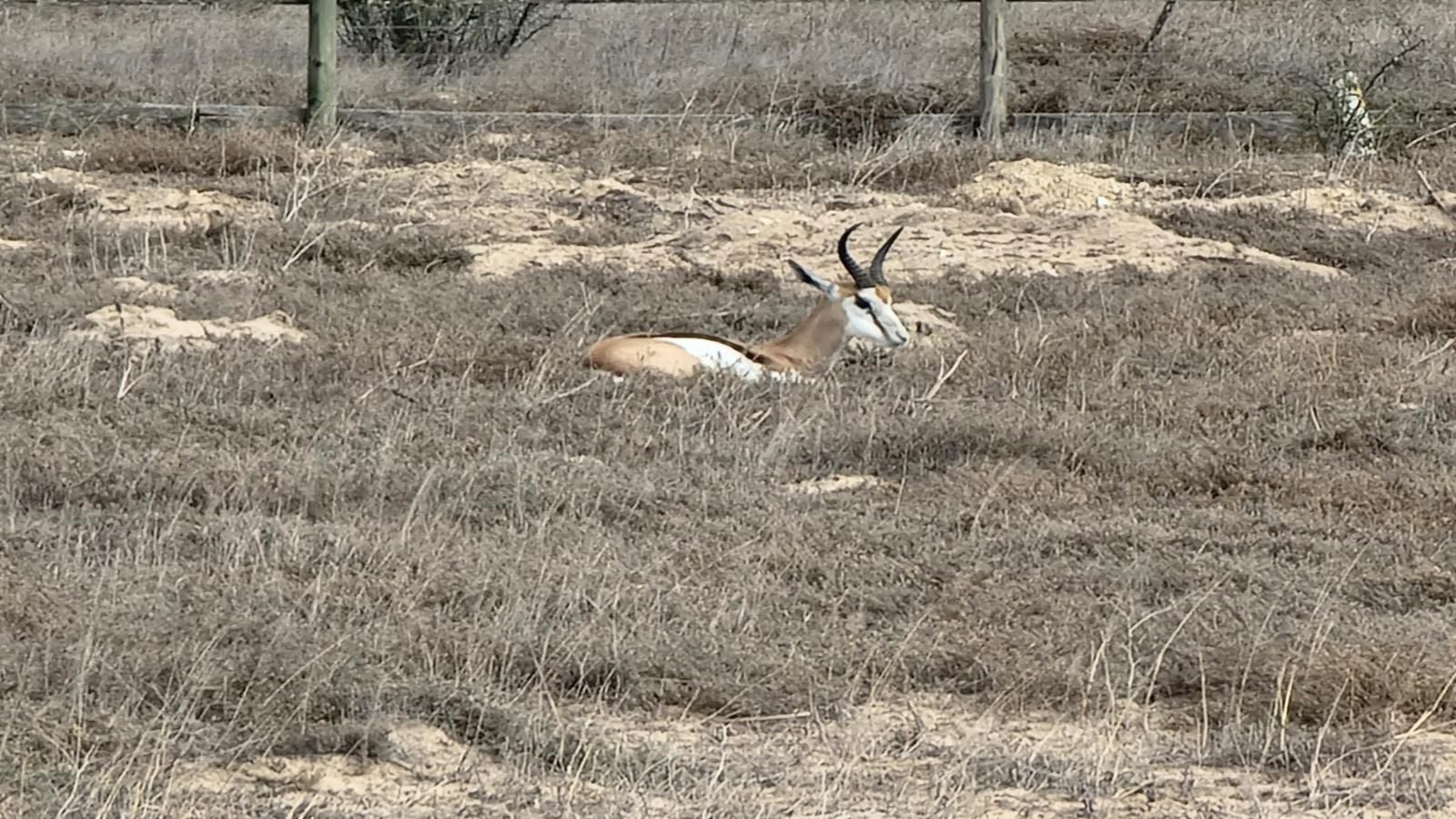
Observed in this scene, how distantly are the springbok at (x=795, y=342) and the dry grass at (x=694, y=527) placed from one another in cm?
26

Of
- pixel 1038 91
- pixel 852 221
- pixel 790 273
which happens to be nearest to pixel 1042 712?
pixel 790 273

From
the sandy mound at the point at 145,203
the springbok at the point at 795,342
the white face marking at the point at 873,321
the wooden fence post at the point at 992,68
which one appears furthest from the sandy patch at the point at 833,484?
the wooden fence post at the point at 992,68

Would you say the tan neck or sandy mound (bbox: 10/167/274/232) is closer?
the tan neck

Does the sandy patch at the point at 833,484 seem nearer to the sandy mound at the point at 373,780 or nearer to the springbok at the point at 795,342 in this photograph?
the springbok at the point at 795,342

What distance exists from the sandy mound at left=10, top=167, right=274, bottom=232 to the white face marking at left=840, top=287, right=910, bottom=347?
3.90 meters

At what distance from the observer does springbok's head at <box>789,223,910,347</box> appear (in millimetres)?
10469

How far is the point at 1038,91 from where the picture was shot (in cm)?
1573

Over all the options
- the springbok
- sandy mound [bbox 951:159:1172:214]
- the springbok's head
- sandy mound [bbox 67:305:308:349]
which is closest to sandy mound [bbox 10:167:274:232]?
sandy mound [bbox 67:305:308:349]

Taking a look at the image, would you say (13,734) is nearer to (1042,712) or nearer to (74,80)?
(1042,712)

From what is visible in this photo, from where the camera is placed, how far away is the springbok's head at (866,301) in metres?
10.5

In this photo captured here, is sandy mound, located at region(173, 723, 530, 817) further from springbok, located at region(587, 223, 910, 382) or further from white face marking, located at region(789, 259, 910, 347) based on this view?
white face marking, located at region(789, 259, 910, 347)

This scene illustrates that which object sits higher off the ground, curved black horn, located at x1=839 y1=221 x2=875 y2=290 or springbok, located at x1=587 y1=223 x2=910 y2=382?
curved black horn, located at x1=839 y1=221 x2=875 y2=290

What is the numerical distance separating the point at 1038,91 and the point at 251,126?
5831 millimetres

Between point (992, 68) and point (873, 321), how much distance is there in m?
4.36
